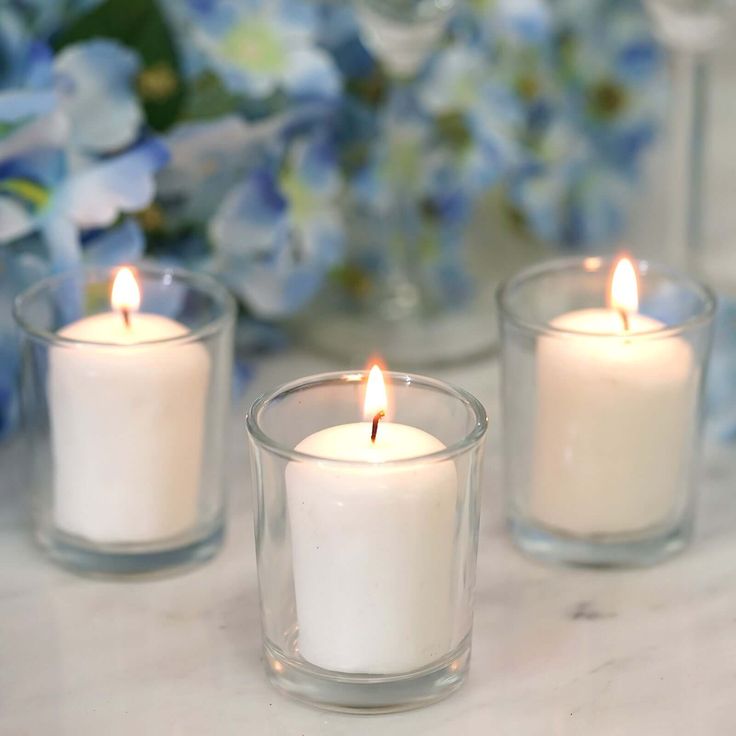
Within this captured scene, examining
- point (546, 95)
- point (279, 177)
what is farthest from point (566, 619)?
point (546, 95)

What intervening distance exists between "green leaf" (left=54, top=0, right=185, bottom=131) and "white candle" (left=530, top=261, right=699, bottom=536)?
1.05ft

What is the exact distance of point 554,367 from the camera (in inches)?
30.1

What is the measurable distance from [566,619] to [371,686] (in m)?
0.13

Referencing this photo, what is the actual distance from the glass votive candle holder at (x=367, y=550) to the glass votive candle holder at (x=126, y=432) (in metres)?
0.10

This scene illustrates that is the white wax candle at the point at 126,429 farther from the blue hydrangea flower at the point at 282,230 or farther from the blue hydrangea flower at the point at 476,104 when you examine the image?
the blue hydrangea flower at the point at 476,104

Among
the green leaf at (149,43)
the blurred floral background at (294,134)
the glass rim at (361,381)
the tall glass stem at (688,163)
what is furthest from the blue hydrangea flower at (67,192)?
the tall glass stem at (688,163)

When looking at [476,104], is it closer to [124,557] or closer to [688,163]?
[688,163]

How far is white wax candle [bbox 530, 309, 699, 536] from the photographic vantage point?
2.47ft

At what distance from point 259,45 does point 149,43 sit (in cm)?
7

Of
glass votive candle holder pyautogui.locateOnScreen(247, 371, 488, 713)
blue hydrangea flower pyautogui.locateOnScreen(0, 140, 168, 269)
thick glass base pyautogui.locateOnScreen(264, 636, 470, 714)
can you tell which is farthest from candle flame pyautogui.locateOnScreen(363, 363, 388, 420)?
blue hydrangea flower pyautogui.locateOnScreen(0, 140, 168, 269)

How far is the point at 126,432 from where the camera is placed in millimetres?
758

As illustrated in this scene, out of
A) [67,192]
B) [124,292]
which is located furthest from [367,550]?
[67,192]

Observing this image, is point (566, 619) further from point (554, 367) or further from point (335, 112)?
point (335, 112)

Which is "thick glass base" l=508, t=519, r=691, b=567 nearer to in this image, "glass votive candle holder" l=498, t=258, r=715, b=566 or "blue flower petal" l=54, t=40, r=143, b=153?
"glass votive candle holder" l=498, t=258, r=715, b=566
